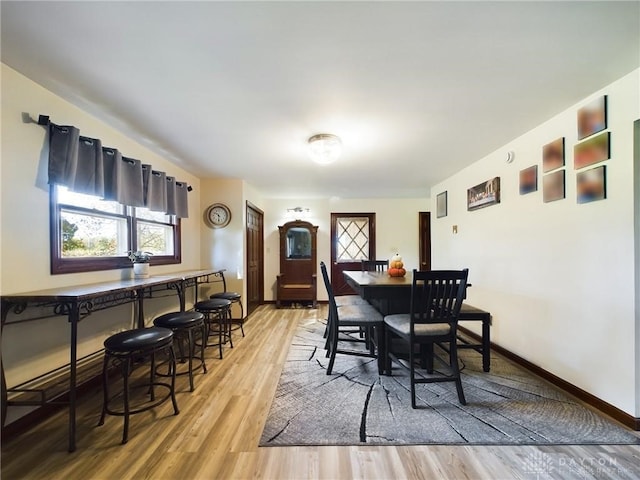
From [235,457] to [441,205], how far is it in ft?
14.0

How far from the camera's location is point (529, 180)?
260 centimetres

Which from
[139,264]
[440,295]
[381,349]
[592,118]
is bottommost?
[381,349]

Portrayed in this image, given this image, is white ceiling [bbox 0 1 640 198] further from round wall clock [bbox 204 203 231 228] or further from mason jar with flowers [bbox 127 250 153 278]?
round wall clock [bbox 204 203 231 228]

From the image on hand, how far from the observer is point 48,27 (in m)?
1.35

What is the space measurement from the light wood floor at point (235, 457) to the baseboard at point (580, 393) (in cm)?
26

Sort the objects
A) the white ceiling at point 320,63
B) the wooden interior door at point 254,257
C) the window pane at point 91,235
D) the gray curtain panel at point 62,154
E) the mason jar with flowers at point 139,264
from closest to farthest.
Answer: the white ceiling at point 320,63 → the gray curtain panel at point 62,154 → the window pane at point 91,235 → the mason jar with flowers at point 139,264 → the wooden interior door at point 254,257

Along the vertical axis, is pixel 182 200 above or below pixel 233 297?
above

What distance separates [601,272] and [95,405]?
3.82 m

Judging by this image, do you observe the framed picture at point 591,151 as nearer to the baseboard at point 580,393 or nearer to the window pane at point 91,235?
the baseboard at point 580,393

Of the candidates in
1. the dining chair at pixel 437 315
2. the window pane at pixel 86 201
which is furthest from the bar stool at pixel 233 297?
the dining chair at pixel 437 315

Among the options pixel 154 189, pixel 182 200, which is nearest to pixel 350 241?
pixel 182 200

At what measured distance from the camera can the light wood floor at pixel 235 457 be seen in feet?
4.58

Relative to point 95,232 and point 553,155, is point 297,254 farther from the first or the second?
point 553,155

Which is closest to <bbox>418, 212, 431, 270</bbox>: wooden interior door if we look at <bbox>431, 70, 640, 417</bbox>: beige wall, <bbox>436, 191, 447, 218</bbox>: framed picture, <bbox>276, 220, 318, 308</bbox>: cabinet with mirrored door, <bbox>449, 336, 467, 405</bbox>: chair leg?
<bbox>436, 191, 447, 218</bbox>: framed picture
